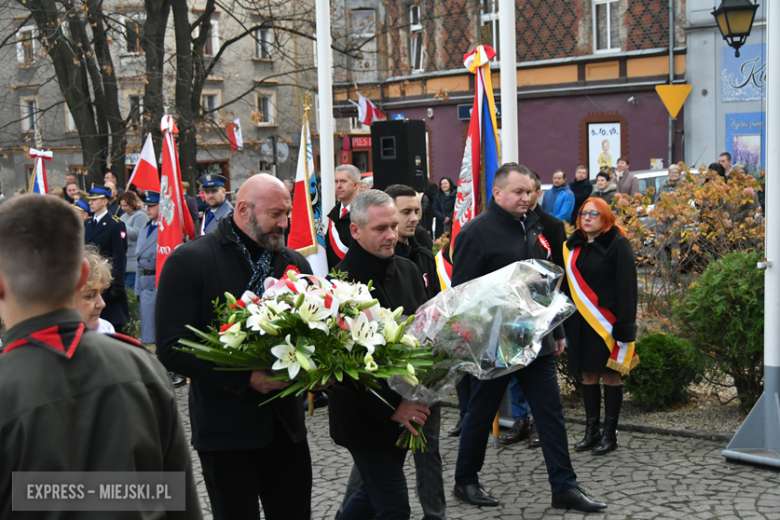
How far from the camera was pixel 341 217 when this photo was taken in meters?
7.99

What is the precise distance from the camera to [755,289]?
6.15m

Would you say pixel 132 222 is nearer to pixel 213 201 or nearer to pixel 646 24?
pixel 213 201

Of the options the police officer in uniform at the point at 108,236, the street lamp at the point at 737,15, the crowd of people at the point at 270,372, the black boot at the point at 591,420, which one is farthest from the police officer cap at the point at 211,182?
the street lamp at the point at 737,15

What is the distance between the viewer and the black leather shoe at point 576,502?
5.00 m

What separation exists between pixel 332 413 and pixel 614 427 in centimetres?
306

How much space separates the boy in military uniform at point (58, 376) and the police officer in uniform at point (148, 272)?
7855 mm

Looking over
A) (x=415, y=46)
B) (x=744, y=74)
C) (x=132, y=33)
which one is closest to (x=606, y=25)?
(x=744, y=74)

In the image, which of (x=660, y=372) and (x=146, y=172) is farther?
(x=146, y=172)

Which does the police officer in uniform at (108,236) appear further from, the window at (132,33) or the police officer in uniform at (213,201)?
the window at (132,33)

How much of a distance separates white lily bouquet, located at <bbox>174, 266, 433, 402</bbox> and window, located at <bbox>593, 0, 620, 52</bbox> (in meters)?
24.1

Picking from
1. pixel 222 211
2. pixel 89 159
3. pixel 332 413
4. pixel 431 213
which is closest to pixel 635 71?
pixel 431 213

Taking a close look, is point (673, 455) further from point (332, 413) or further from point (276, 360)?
point (276, 360)

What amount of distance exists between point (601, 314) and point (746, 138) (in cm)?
1894

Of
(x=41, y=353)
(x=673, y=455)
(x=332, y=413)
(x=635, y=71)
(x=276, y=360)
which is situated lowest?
(x=673, y=455)
